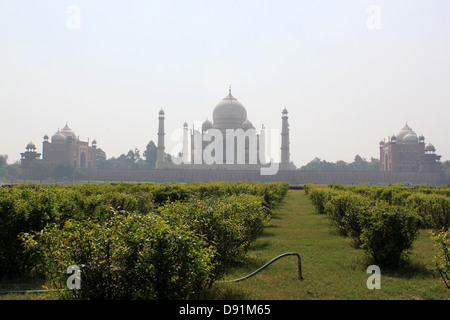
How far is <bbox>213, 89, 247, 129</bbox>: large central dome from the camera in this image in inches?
1777

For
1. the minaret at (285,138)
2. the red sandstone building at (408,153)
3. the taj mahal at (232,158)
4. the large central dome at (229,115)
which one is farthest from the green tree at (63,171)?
the red sandstone building at (408,153)

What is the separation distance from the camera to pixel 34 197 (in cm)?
521

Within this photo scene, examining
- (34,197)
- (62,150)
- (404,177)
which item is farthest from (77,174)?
(34,197)

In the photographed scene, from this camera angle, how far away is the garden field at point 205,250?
2906mm

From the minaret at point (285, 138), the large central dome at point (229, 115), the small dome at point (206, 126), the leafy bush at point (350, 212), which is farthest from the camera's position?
the small dome at point (206, 126)

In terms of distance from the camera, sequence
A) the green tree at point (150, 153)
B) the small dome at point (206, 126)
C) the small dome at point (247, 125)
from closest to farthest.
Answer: the small dome at point (247, 125), the small dome at point (206, 126), the green tree at point (150, 153)

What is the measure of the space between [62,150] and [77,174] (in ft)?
15.7

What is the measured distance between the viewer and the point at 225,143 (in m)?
44.9

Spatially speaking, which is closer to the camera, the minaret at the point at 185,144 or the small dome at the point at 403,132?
the minaret at the point at 185,144

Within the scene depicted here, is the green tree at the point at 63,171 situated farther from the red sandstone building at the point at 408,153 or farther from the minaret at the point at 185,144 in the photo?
the red sandstone building at the point at 408,153

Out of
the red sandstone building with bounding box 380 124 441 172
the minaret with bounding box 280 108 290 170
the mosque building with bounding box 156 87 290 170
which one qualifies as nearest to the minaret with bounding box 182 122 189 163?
the mosque building with bounding box 156 87 290 170

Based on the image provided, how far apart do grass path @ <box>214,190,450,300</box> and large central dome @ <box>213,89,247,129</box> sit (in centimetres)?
3780

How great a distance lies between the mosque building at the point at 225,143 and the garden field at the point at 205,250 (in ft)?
113
